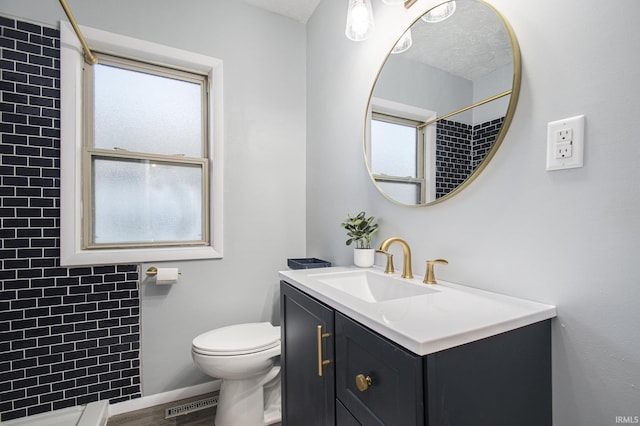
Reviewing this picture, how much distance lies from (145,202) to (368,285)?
1.55 metres

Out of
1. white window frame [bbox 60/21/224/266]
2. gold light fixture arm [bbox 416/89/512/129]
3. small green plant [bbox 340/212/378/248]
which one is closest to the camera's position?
gold light fixture arm [bbox 416/89/512/129]

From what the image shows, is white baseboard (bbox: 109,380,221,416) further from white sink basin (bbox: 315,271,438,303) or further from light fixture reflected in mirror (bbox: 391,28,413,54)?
light fixture reflected in mirror (bbox: 391,28,413,54)

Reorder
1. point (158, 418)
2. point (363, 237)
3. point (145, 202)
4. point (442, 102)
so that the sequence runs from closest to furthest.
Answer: point (442, 102)
point (363, 237)
point (158, 418)
point (145, 202)

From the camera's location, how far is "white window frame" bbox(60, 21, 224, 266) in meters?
1.62

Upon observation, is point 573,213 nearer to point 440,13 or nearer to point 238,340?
point 440,13

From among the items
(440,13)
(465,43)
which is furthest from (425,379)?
(440,13)

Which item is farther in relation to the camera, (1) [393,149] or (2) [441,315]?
(1) [393,149]

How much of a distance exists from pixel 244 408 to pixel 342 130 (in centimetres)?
168

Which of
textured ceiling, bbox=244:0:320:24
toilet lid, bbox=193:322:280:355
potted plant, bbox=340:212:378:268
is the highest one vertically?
textured ceiling, bbox=244:0:320:24

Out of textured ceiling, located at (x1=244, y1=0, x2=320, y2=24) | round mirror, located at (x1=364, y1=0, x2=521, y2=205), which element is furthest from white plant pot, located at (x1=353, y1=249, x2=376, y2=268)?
textured ceiling, located at (x1=244, y1=0, x2=320, y2=24)

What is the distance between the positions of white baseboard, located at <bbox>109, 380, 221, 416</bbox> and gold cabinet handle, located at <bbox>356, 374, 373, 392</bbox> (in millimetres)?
1632

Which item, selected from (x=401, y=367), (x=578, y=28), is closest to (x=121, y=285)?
(x=401, y=367)

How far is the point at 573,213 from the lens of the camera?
0.75 m

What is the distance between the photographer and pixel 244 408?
5.10ft
